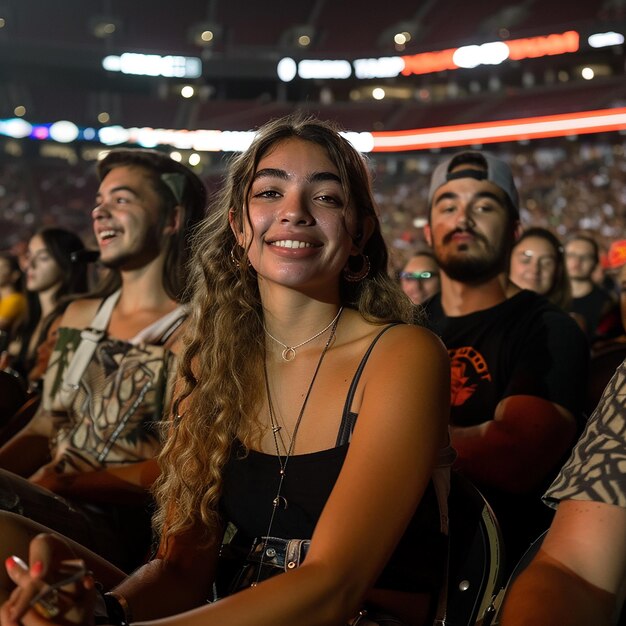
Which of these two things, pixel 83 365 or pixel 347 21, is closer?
pixel 83 365

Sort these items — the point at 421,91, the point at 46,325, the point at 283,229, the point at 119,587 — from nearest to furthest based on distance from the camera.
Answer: the point at 119,587 < the point at 283,229 < the point at 46,325 < the point at 421,91

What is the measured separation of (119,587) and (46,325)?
9.80 ft

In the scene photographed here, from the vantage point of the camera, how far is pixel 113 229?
350cm

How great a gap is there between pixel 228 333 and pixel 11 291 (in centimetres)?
590

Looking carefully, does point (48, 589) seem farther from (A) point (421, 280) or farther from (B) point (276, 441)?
(A) point (421, 280)

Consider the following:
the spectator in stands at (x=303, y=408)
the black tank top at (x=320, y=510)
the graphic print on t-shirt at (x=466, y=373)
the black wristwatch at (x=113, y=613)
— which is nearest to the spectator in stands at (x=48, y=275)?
the graphic print on t-shirt at (x=466, y=373)

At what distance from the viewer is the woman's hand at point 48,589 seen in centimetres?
136

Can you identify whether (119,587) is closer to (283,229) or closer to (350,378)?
(350,378)

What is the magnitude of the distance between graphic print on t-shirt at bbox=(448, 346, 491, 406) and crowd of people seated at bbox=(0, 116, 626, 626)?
0.01 m

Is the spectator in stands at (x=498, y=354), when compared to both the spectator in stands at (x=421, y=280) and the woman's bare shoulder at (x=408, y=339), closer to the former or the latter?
the woman's bare shoulder at (x=408, y=339)

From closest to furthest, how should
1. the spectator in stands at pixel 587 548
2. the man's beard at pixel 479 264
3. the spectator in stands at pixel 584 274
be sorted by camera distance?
1. the spectator in stands at pixel 587 548
2. the man's beard at pixel 479 264
3. the spectator in stands at pixel 584 274

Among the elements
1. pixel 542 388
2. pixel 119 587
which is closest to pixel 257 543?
pixel 119 587

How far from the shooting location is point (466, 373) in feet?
10.6

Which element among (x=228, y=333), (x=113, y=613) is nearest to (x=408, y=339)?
(x=228, y=333)
